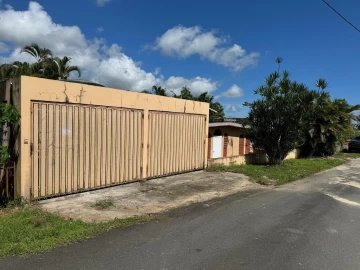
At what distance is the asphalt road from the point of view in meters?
3.81

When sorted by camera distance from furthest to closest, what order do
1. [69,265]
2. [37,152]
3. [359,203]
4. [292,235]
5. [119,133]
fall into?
1. [119,133]
2. [359,203]
3. [37,152]
4. [292,235]
5. [69,265]

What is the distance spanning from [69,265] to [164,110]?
6.66m

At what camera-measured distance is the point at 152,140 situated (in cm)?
944

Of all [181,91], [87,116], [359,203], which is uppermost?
[181,91]

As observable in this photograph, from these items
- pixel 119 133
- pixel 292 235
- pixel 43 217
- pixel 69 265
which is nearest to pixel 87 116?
pixel 119 133

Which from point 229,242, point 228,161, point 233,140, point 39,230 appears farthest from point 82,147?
point 233,140

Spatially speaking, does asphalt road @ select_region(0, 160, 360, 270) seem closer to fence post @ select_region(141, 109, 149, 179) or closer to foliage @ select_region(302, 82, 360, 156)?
fence post @ select_region(141, 109, 149, 179)

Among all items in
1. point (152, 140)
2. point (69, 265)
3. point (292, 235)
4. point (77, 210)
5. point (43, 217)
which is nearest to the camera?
point (69, 265)

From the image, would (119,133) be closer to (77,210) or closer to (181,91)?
(77,210)

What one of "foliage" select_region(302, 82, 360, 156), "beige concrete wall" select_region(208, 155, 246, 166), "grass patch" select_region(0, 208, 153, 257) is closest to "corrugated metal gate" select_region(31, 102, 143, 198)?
"grass patch" select_region(0, 208, 153, 257)

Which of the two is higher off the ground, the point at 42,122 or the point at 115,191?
the point at 42,122

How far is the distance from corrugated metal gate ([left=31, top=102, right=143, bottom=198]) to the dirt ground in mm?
348

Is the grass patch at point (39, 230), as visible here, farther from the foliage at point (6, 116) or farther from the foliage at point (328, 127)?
the foliage at point (328, 127)

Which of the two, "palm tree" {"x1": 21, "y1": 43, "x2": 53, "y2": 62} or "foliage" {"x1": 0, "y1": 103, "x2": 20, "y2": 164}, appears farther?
"palm tree" {"x1": 21, "y1": 43, "x2": 53, "y2": 62}
